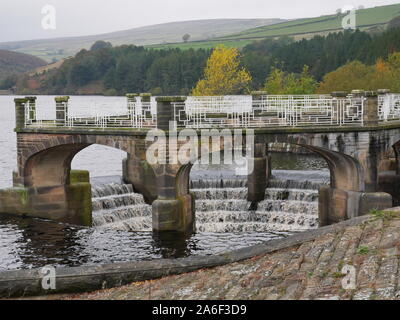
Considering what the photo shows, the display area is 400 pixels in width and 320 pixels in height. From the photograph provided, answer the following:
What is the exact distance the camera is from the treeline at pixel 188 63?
11881cm

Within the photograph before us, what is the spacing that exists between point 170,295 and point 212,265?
232 cm

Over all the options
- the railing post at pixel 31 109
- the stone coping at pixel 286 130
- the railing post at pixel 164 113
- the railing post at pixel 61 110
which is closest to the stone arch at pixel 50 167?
the railing post at pixel 61 110

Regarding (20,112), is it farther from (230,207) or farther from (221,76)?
(221,76)

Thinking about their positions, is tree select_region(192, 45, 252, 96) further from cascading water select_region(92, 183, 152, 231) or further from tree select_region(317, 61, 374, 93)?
cascading water select_region(92, 183, 152, 231)

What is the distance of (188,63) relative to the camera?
150 meters

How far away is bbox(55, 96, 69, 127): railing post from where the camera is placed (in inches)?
1382

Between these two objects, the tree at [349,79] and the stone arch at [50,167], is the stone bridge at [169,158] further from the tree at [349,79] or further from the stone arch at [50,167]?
the tree at [349,79]

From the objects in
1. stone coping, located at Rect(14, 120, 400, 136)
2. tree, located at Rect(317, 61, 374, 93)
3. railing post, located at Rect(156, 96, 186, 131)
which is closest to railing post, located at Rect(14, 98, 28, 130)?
stone coping, located at Rect(14, 120, 400, 136)

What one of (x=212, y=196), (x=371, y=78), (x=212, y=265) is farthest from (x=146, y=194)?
(x=371, y=78)

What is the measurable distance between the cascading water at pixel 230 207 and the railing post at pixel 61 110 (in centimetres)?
583

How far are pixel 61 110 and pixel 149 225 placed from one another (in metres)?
8.67

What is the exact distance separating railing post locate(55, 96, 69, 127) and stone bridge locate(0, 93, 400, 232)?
0.06 meters

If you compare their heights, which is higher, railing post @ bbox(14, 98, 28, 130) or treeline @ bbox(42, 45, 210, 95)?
treeline @ bbox(42, 45, 210, 95)

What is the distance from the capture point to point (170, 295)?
1490 centimetres
